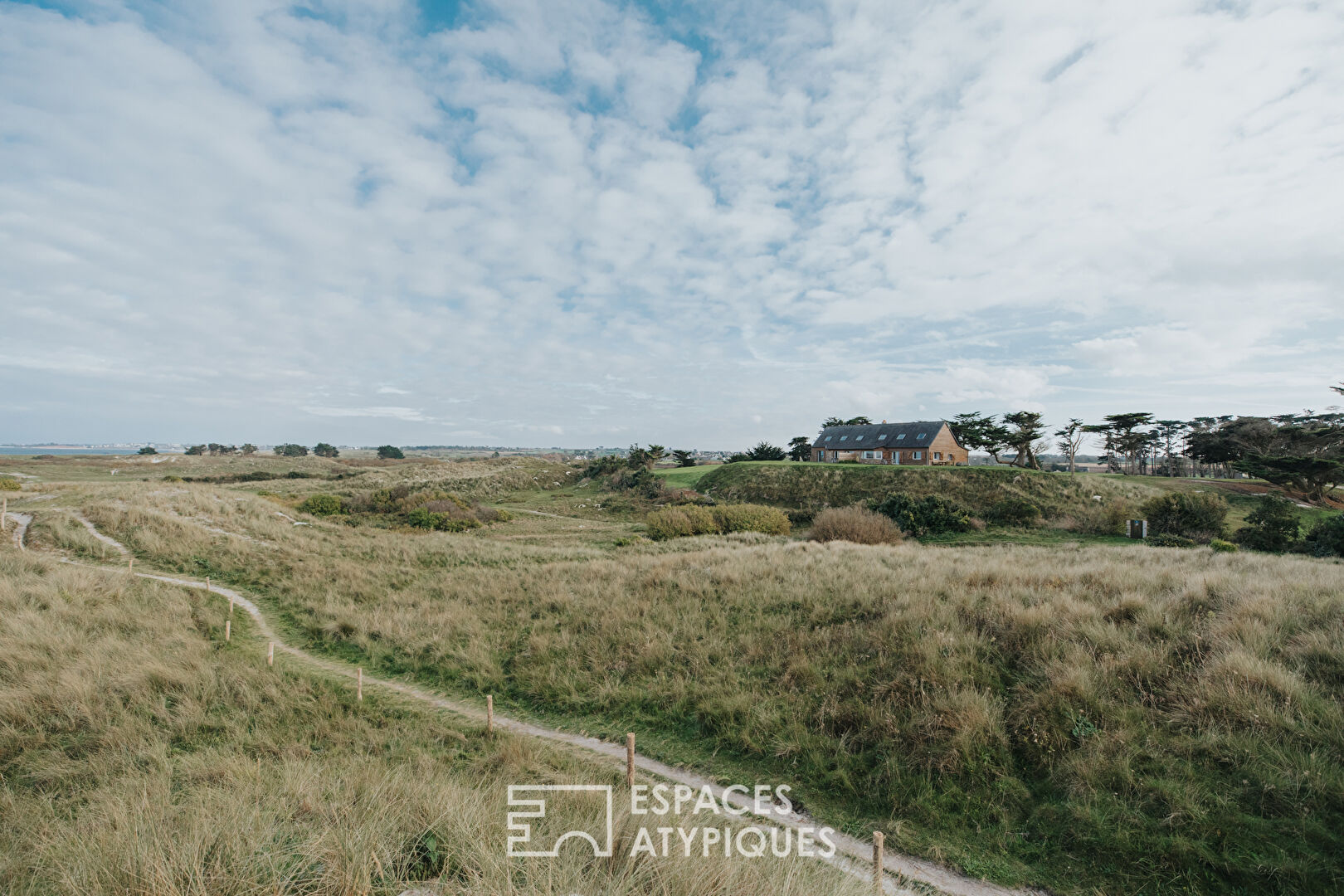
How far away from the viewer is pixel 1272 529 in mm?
20141

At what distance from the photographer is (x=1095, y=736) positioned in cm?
572

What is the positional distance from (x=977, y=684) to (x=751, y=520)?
21880mm

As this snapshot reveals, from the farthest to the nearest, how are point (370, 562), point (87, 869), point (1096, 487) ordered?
point (1096, 487) < point (370, 562) < point (87, 869)

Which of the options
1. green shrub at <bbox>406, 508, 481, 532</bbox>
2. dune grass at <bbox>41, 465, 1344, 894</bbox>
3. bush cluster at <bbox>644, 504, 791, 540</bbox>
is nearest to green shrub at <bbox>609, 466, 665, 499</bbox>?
bush cluster at <bbox>644, 504, 791, 540</bbox>

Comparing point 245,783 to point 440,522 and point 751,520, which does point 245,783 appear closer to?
point 751,520

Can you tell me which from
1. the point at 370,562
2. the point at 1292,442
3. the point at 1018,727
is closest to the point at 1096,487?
the point at 1292,442

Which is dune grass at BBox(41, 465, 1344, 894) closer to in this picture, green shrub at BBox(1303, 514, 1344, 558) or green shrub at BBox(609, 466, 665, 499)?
green shrub at BBox(1303, 514, 1344, 558)

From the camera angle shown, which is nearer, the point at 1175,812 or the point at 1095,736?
the point at 1175,812

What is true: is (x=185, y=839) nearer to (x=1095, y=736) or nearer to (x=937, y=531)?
(x=1095, y=736)

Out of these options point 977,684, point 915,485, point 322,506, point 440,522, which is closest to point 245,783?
point 977,684

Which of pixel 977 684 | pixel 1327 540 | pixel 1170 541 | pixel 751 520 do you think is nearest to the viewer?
pixel 977 684

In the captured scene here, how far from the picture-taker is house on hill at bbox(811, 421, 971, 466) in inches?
1848

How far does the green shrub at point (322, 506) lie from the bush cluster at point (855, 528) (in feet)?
98.2

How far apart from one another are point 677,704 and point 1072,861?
4.88 meters
